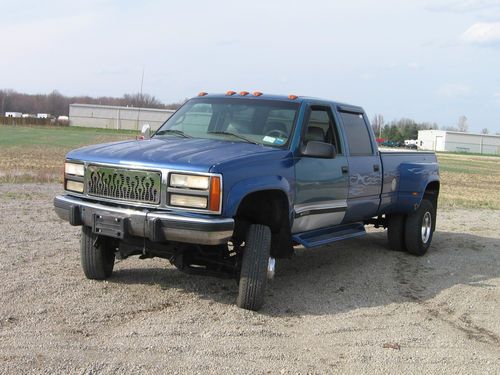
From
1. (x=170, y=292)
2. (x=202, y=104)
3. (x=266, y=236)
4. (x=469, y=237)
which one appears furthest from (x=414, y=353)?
(x=469, y=237)

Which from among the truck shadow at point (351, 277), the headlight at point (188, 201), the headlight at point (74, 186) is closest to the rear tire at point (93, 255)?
the truck shadow at point (351, 277)

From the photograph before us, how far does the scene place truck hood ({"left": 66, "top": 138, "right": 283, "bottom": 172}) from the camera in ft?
16.8

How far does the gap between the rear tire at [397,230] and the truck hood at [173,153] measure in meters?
3.59

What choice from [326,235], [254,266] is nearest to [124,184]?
[254,266]

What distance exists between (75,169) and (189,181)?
4.46 feet

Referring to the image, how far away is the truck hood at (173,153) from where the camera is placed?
16.8 feet

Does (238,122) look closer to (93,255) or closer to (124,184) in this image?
(124,184)

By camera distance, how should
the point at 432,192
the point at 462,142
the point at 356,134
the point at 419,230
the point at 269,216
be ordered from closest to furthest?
the point at 269,216
the point at 356,134
the point at 419,230
the point at 432,192
the point at 462,142

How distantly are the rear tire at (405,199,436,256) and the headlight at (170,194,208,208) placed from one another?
14.9 ft

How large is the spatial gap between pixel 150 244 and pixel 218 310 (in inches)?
34.3

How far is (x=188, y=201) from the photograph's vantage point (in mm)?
5035

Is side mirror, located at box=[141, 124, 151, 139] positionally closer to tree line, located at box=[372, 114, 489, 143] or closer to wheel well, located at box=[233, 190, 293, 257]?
wheel well, located at box=[233, 190, 293, 257]

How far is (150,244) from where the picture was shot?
5.50 m

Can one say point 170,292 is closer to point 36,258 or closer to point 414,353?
point 36,258
